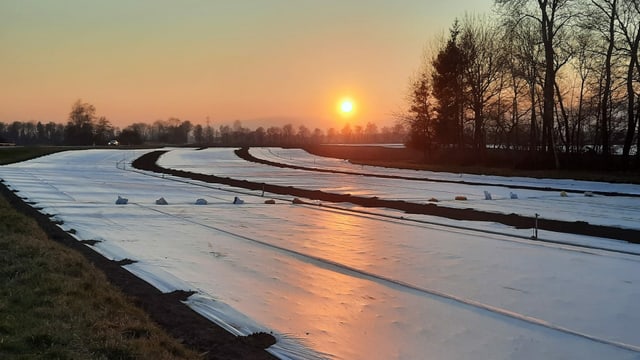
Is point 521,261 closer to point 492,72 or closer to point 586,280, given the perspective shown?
point 586,280

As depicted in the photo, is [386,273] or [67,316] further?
[386,273]

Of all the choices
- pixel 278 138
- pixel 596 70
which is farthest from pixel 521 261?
pixel 278 138

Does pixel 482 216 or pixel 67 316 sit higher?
pixel 67 316

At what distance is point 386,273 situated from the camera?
7957 mm

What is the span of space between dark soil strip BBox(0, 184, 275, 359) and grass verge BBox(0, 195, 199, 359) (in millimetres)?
161

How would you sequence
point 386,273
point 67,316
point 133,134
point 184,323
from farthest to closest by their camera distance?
point 133,134 → point 386,273 → point 184,323 → point 67,316

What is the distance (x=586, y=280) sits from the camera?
7562 millimetres

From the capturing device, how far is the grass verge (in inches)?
180

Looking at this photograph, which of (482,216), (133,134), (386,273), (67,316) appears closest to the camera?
(67,316)

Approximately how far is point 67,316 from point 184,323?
1.08 metres

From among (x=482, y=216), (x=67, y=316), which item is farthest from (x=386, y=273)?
(x=482, y=216)

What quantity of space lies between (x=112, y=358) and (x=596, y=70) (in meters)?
44.6

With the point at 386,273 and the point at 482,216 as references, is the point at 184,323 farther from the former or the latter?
the point at 482,216

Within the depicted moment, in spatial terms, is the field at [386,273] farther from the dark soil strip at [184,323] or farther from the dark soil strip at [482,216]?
the dark soil strip at [482,216]
